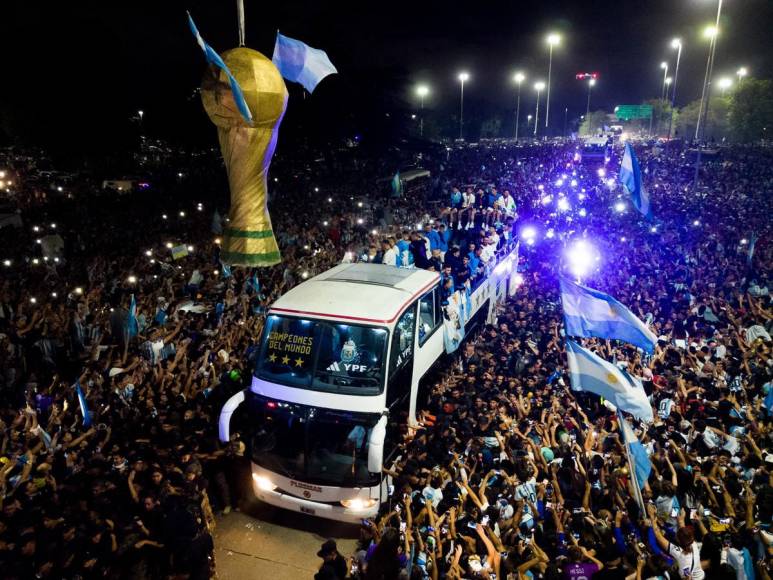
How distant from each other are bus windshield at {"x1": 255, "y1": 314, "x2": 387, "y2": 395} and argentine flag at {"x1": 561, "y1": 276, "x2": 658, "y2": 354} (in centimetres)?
277

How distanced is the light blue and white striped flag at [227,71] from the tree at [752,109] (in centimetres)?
7051

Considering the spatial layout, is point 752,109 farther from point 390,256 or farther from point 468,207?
point 390,256

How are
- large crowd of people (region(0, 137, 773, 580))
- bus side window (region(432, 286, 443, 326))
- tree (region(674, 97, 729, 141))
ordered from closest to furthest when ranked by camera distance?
large crowd of people (region(0, 137, 773, 580)), bus side window (region(432, 286, 443, 326)), tree (region(674, 97, 729, 141))

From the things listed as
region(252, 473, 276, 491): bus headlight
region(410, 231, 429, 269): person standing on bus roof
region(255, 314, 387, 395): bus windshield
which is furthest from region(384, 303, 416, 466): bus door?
region(410, 231, 429, 269): person standing on bus roof

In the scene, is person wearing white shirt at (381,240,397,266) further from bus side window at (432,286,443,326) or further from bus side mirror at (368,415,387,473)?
bus side mirror at (368,415,387,473)

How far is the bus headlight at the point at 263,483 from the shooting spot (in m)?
6.81

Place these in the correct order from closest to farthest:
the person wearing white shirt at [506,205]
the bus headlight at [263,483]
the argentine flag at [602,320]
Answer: the bus headlight at [263,483] → the argentine flag at [602,320] → the person wearing white shirt at [506,205]

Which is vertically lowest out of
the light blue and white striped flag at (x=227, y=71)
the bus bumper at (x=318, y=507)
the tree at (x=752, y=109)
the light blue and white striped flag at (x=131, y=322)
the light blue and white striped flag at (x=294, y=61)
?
the bus bumper at (x=318, y=507)

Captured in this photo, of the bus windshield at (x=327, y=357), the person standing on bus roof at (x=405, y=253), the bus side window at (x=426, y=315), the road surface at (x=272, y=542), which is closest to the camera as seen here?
the road surface at (x=272, y=542)

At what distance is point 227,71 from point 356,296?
3.24m

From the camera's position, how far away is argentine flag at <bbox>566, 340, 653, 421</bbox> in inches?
248

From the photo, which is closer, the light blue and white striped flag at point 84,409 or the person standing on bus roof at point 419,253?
the light blue and white striped flag at point 84,409

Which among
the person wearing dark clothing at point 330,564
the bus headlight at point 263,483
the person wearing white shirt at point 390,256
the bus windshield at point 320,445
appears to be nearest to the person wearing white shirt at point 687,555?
the person wearing dark clothing at point 330,564

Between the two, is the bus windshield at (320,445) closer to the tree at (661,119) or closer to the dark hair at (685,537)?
the dark hair at (685,537)
